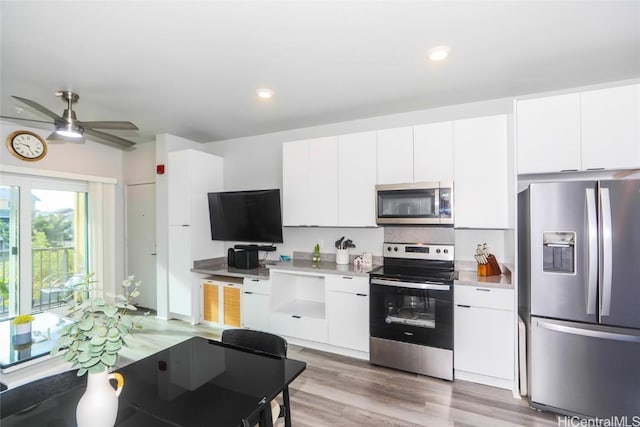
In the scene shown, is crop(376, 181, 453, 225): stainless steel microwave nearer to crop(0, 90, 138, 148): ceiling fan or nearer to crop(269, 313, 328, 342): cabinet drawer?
crop(269, 313, 328, 342): cabinet drawer

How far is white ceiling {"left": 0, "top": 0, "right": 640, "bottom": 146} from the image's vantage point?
70.1 inches

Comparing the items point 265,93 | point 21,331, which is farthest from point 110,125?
point 21,331

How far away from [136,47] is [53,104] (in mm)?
1763

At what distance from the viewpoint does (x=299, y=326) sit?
340 centimetres

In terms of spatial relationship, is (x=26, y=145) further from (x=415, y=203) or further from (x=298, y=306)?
(x=415, y=203)

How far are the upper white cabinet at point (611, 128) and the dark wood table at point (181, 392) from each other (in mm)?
2630

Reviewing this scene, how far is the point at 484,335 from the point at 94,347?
2720 mm

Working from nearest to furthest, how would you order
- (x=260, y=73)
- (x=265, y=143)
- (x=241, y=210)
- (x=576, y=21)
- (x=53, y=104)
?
(x=576, y=21) < (x=260, y=73) < (x=53, y=104) < (x=241, y=210) < (x=265, y=143)

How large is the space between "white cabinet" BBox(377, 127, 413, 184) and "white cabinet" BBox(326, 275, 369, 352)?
1.10 metres

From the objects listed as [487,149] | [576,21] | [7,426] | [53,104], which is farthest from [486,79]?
[53,104]

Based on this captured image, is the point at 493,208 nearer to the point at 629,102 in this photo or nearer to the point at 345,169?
the point at 629,102

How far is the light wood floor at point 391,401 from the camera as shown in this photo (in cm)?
216

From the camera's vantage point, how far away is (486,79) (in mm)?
2643

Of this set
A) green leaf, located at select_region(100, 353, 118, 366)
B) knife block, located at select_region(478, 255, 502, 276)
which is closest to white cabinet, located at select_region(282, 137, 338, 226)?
knife block, located at select_region(478, 255, 502, 276)
